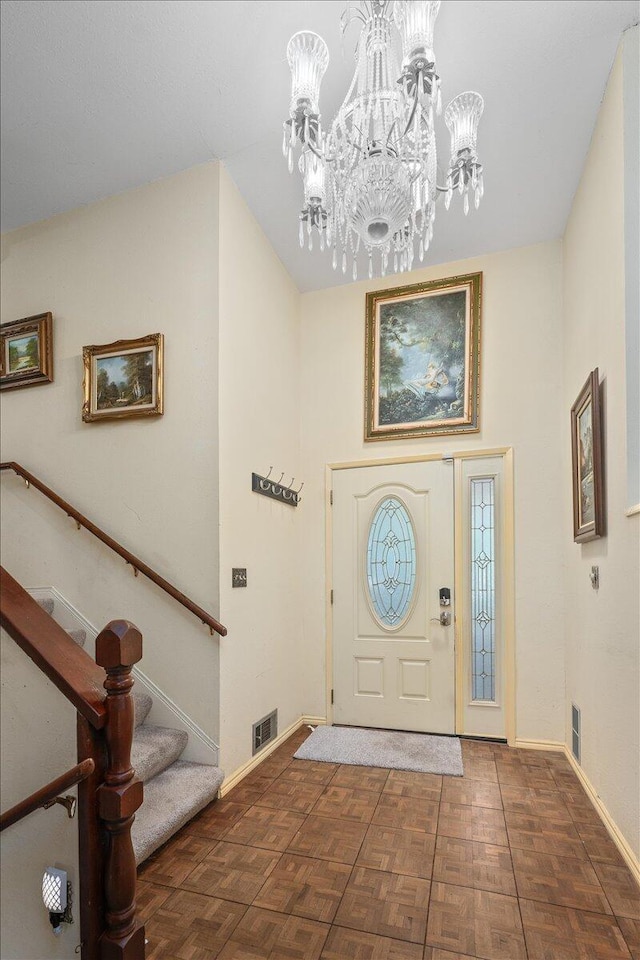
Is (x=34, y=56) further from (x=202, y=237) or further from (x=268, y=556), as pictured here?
(x=268, y=556)

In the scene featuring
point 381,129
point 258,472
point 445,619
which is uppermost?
point 381,129

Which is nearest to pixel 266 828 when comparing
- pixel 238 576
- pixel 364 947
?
pixel 364 947

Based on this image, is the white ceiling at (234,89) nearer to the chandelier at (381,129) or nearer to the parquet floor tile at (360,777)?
the chandelier at (381,129)

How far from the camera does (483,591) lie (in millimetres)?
3871

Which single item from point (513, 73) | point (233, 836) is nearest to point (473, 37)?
point (513, 73)

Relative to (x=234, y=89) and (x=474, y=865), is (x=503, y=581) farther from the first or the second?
(x=234, y=89)

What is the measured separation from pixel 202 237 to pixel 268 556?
2128 millimetres

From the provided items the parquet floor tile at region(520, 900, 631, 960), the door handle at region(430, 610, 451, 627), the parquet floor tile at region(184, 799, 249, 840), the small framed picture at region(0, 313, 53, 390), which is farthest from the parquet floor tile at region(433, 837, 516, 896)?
the small framed picture at region(0, 313, 53, 390)

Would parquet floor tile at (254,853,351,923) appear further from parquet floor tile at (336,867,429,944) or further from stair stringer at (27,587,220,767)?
stair stringer at (27,587,220,767)

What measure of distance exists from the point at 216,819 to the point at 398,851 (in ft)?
3.03

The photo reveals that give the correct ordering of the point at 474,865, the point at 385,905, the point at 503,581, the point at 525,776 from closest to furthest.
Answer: the point at 385,905 < the point at 474,865 < the point at 525,776 < the point at 503,581

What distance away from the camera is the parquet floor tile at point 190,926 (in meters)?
1.78

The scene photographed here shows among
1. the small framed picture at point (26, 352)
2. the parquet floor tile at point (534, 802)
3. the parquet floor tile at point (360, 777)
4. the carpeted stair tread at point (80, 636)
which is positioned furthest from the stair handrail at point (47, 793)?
the small framed picture at point (26, 352)

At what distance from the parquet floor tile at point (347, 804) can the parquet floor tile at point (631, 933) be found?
113 cm
